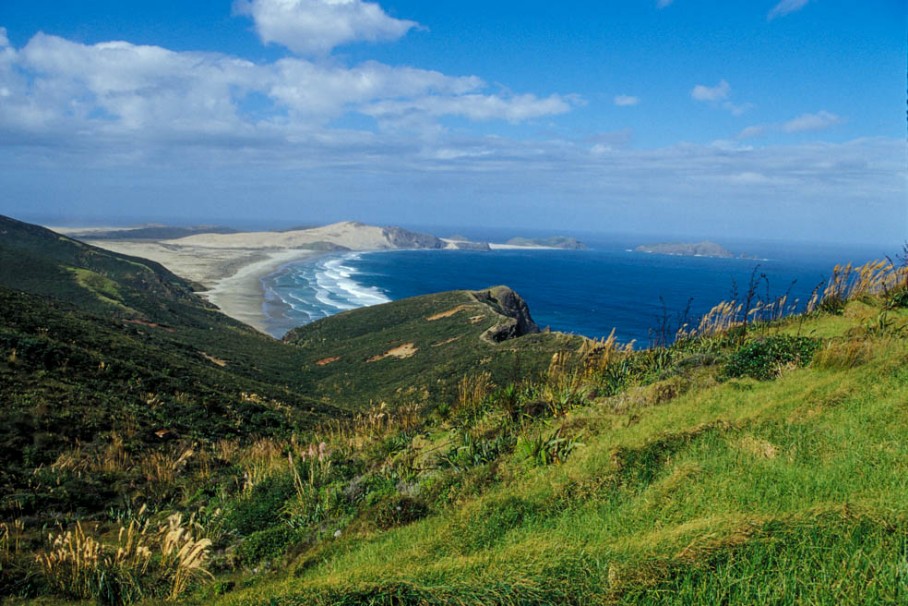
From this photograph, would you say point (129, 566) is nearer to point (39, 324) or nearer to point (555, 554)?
point (555, 554)

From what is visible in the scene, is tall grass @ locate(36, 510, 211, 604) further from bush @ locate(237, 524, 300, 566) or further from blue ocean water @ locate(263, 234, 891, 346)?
blue ocean water @ locate(263, 234, 891, 346)

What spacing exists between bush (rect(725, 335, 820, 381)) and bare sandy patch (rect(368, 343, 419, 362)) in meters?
37.8

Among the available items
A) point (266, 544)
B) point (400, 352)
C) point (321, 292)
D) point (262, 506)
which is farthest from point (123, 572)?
point (321, 292)

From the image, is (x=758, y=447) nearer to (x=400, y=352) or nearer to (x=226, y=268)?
(x=400, y=352)

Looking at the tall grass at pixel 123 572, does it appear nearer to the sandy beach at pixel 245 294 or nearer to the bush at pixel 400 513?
the bush at pixel 400 513

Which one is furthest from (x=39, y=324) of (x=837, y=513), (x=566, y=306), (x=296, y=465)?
(x=566, y=306)

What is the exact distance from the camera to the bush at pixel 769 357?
8945 millimetres

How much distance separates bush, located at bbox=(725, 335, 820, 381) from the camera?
8.95 meters

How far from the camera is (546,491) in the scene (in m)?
5.36

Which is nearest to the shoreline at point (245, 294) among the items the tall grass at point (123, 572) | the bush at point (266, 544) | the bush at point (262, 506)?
the bush at point (262, 506)

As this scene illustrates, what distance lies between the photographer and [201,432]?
17797mm

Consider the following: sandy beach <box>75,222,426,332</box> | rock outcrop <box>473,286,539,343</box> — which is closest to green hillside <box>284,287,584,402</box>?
rock outcrop <box>473,286,539,343</box>

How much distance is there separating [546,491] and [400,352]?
42890mm

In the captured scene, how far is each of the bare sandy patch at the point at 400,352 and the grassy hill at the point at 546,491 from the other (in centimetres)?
3073
